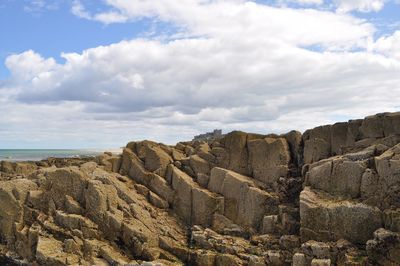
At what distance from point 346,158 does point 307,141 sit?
761 cm

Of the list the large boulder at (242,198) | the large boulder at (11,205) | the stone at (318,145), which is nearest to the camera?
the large boulder at (242,198)

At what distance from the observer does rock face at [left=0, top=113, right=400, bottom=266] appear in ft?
127

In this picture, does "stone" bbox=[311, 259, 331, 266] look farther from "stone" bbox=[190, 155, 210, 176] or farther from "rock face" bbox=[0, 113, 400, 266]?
"stone" bbox=[190, 155, 210, 176]

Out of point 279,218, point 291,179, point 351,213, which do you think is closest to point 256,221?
point 279,218

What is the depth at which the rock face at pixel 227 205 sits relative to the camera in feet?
127

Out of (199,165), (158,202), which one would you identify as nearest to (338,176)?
(199,165)

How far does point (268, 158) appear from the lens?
5088 centimetres

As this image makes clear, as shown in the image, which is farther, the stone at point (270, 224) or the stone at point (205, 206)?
the stone at point (205, 206)

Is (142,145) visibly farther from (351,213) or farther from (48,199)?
(351,213)

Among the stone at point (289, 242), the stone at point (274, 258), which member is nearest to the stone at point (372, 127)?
the stone at point (289, 242)

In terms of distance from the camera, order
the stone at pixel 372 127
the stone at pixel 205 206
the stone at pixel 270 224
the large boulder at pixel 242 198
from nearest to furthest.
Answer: the stone at pixel 270 224
the stone at pixel 372 127
the large boulder at pixel 242 198
the stone at pixel 205 206

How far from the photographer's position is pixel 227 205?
48.2 m

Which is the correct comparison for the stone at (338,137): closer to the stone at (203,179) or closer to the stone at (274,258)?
the stone at (274,258)

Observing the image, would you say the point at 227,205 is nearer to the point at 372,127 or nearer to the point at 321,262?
the point at 321,262
